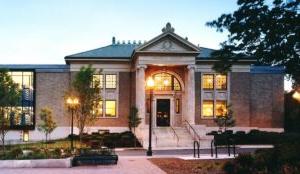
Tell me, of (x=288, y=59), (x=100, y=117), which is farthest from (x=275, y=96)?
(x=288, y=59)

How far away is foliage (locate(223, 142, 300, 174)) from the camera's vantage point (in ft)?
55.0

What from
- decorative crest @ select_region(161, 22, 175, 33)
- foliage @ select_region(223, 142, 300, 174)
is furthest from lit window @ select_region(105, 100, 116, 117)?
foliage @ select_region(223, 142, 300, 174)

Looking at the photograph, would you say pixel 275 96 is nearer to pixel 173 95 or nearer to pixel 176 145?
pixel 173 95

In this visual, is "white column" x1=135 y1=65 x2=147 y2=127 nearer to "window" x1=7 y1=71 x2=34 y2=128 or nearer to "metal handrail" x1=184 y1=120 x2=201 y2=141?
"metal handrail" x1=184 y1=120 x2=201 y2=141

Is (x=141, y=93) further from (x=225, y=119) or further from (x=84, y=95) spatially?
(x=225, y=119)

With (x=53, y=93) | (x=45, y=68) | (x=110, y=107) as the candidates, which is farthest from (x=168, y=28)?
(x=53, y=93)

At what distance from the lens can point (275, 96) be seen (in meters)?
50.9

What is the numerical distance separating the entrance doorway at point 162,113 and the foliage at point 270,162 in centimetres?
3011

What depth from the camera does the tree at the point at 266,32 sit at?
23172 millimetres

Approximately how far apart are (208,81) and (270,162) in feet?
106

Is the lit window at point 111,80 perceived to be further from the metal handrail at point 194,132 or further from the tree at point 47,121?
the metal handrail at point 194,132

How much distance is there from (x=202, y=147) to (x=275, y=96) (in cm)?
1554

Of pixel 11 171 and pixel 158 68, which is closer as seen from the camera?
pixel 11 171

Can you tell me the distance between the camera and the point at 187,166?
77.3 ft
